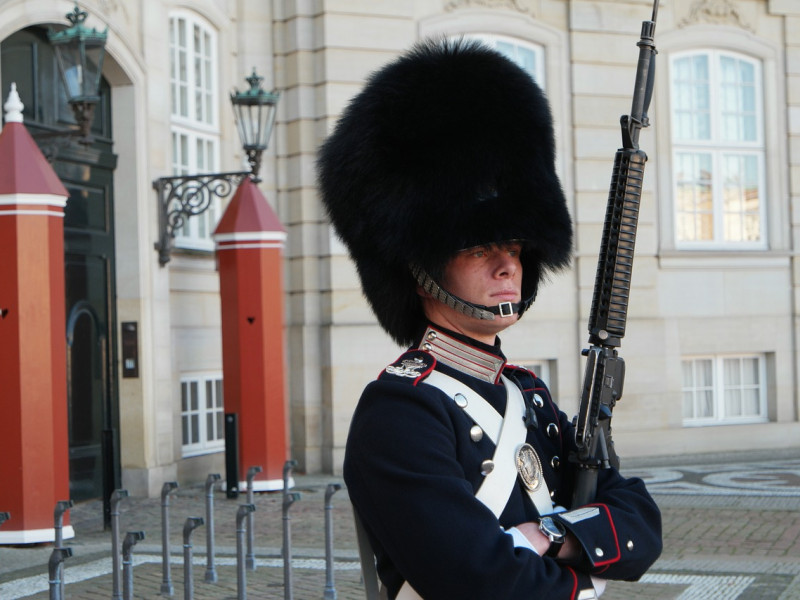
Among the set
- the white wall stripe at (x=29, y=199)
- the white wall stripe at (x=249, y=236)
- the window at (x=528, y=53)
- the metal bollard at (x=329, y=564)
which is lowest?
the metal bollard at (x=329, y=564)

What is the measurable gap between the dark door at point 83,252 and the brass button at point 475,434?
315 inches

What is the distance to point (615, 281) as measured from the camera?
3049 millimetres

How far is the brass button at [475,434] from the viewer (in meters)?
2.76

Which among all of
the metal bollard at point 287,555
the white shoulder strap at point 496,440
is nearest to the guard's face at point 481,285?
the white shoulder strap at point 496,440

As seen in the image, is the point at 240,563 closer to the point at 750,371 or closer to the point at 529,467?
the point at 529,467

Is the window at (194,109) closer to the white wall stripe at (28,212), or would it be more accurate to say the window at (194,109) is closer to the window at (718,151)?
the white wall stripe at (28,212)

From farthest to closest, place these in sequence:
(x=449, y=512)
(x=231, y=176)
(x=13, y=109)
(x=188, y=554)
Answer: (x=231, y=176) < (x=13, y=109) < (x=188, y=554) < (x=449, y=512)

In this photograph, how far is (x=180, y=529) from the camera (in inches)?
369

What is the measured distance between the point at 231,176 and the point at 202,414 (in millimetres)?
2480

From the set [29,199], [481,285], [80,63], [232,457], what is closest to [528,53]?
[232,457]

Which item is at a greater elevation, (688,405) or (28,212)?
(28,212)

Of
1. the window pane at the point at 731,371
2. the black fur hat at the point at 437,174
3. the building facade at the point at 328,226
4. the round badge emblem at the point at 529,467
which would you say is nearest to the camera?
the round badge emblem at the point at 529,467

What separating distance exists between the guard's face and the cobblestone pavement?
3.93 metres

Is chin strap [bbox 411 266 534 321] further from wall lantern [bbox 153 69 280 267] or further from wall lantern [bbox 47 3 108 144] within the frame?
wall lantern [bbox 153 69 280 267]
